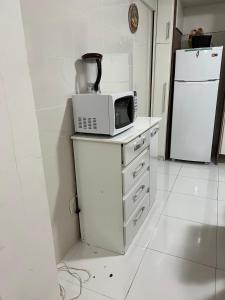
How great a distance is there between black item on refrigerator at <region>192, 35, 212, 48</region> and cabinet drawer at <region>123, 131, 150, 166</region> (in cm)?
193

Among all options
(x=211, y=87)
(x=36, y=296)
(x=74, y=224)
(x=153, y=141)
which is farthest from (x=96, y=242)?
(x=211, y=87)

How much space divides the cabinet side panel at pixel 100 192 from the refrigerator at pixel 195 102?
2.03m

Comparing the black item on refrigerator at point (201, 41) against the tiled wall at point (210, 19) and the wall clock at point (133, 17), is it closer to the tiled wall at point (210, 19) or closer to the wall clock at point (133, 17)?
the tiled wall at point (210, 19)

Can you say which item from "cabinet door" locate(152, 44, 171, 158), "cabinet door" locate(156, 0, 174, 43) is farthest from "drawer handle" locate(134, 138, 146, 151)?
"cabinet door" locate(156, 0, 174, 43)

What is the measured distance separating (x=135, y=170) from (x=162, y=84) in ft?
6.17

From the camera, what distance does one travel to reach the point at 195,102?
3.02m

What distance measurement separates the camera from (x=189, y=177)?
2.85 meters

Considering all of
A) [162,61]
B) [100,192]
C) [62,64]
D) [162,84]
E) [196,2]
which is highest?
[196,2]

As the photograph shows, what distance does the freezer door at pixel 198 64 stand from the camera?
2.77 metres

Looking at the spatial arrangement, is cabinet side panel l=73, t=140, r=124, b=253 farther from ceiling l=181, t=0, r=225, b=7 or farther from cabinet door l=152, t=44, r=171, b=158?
ceiling l=181, t=0, r=225, b=7

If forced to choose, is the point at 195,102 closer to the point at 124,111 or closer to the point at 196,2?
the point at 196,2

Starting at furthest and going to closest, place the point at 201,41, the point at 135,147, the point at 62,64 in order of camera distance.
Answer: the point at 201,41 < the point at 135,147 < the point at 62,64

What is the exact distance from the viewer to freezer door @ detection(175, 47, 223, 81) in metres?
2.77

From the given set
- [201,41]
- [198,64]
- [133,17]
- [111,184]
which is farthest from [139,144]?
[201,41]
